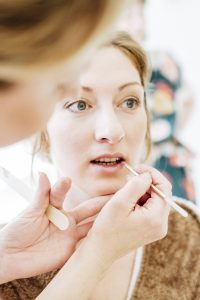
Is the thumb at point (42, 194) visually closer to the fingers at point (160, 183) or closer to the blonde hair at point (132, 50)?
the fingers at point (160, 183)

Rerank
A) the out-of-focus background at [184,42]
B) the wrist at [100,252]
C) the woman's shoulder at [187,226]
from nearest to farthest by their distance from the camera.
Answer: the wrist at [100,252] < the woman's shoulder at [187,226] < the out-of-focus background at [184,42]

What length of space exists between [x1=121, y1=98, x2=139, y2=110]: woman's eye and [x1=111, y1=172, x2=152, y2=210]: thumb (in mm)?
211

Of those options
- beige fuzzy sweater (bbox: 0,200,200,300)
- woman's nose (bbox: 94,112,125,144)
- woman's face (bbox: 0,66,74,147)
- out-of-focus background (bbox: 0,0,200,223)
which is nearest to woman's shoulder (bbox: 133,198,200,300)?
beige fuzzy sweater (bbox: 0,200,200,300)

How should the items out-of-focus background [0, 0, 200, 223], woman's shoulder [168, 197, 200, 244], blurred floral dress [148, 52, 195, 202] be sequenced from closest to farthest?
woman's shoulder [168, 197, 200, 244], blurred floral dress [148, 52, 195, 202], out-of-focus background [0, 0, 200, 223]

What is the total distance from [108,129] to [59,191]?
160 millimetres

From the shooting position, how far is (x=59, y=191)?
81cm

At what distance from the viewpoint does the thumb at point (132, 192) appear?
747mm

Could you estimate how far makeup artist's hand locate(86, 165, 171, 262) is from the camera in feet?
2.44

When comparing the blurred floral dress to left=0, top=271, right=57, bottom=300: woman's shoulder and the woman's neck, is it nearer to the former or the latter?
the woman's neck

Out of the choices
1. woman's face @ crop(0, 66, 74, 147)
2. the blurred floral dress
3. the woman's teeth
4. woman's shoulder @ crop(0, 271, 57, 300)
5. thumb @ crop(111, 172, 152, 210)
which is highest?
woman's face @ crop(0, 66, 74, 147)

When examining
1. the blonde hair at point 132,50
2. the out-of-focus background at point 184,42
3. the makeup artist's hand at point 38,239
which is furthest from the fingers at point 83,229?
the out-of-focus background at point 184,42

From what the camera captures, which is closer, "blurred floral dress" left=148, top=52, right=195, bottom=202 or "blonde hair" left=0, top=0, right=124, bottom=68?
"blonde hair" left=0, top=0, right=124, bottom=68

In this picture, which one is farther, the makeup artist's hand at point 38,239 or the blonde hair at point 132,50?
the blonde hair at point 132,50

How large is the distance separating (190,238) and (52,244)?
333 millimetres
